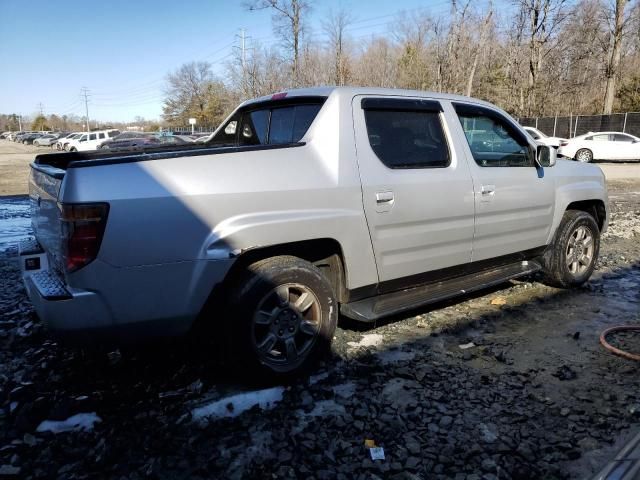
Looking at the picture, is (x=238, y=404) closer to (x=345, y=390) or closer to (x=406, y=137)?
(x=345, y=390)

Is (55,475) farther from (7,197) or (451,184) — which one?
(7,197)

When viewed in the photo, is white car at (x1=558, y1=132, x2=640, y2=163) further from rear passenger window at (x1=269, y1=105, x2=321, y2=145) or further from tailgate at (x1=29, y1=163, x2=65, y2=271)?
tailgate at (x1=29, y1=163, x2=65, y2=271)

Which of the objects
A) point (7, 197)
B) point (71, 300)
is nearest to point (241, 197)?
point (71, 300)

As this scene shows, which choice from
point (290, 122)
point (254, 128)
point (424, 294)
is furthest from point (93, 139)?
point (424, 294)

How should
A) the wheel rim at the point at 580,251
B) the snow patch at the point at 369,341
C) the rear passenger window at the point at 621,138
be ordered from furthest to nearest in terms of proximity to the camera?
the rear passenger window at the point at 621,138, the wheel rim at the point at 580,251, the snow patch at the point at 369,341

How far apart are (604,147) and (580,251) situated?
822 inches

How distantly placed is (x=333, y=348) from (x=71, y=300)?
1939 mm

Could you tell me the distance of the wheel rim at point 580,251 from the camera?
203 inches

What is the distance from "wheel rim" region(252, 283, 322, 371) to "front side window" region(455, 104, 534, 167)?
1.96 m

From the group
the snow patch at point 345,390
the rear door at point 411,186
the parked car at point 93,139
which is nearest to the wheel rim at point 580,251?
the rear door at point 411,186

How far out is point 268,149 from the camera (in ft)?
10.1

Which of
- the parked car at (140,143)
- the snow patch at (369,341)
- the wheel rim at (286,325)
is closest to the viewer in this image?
the wheel rim at (286,325)

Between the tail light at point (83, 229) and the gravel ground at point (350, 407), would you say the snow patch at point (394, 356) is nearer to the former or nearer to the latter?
the gravel ground at point (350, 407)

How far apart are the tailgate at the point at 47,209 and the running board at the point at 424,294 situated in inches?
73.4
